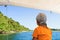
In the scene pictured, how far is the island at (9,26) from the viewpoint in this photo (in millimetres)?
2090

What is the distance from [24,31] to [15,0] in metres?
0.35

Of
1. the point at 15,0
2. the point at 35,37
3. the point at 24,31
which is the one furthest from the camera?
the point at 24,31

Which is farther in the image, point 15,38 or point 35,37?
point 15,38

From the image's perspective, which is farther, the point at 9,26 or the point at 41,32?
the point at 9,26

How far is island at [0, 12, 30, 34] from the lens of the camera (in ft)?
6.86

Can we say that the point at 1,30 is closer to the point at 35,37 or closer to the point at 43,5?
the point at 43,5

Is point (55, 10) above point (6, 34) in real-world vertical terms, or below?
above

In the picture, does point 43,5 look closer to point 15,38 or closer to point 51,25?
point 51,25

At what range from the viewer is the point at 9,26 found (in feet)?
6.86

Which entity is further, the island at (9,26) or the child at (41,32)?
the island at (9,26)

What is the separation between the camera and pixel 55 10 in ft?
6.92

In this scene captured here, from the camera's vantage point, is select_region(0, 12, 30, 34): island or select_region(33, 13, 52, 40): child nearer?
select_region(33, 13, 52, 40): child

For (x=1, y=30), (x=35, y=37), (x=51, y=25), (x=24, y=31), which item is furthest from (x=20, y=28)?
(x=35, y=37)

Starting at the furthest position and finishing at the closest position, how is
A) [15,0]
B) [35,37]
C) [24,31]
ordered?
[24,31] < [15,0] < [35,37]
